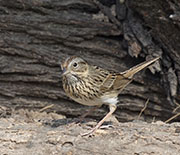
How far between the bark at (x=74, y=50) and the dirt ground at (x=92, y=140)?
1.64 m

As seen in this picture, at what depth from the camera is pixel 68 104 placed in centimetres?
736

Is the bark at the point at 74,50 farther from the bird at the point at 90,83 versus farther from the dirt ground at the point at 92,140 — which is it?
the dirt ground at the point at 92,140

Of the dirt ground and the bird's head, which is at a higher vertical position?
the bird's head

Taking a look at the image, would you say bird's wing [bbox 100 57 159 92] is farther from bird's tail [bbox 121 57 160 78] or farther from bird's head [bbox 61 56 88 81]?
bird's head [bbox 61 56 88 81]

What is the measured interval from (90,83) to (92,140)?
100 cm

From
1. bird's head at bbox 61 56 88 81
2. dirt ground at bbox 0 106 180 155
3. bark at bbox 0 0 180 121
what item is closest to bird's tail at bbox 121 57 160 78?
bark at bbox 0 0 180 121

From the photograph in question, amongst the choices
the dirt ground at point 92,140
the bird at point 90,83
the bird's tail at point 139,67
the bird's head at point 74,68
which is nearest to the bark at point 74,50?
the bird's tail at point 139,67

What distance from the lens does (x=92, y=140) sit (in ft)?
16.8

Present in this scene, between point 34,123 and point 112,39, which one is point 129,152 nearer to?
point 34,123

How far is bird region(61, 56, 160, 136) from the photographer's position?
5641 millimetres

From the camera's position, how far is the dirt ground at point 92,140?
4965mm

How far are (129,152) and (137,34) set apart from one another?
244cm

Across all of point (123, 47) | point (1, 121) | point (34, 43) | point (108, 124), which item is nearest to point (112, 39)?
point (123, 47)

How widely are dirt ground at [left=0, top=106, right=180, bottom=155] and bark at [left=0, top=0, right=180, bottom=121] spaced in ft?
5.38
